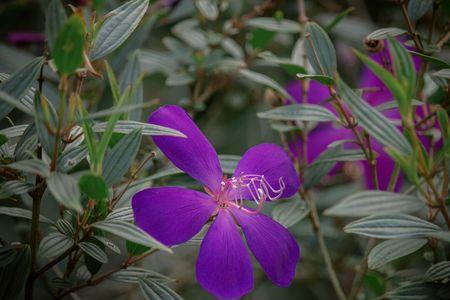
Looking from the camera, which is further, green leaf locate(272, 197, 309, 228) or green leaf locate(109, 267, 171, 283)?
green leaf locate(272, 197, 309, 228)

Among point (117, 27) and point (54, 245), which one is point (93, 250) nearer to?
point (54, 245)

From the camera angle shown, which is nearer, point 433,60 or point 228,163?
point 433,60

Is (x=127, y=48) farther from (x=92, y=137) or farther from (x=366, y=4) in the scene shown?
(x=366, y=4)

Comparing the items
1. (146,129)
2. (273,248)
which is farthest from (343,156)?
(146,129)

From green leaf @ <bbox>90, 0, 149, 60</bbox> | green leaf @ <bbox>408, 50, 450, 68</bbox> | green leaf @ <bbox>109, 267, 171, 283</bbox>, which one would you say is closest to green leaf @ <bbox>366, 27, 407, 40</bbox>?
green leaf @ <bbox>408, 50, 450, 68</bbox>

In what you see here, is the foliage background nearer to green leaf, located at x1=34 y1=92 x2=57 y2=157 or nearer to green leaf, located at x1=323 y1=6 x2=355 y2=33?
green leaf, located at x1=323 y1=6 x2=355 y2=33

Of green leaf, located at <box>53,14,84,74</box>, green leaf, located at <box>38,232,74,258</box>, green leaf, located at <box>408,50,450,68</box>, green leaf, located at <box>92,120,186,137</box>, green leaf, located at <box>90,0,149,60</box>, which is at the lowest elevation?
green leaf, located at <box>38,232,74,258</box>
